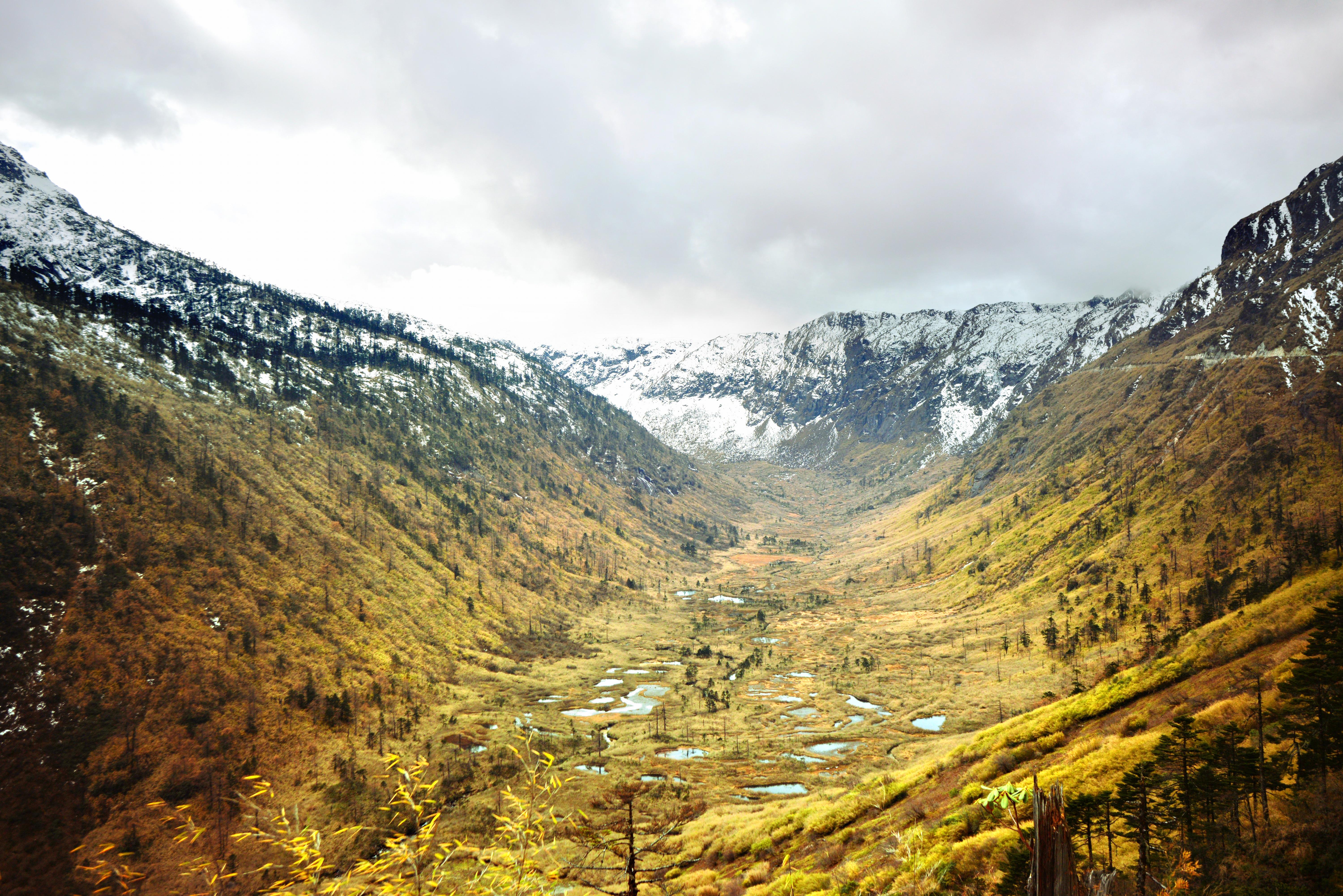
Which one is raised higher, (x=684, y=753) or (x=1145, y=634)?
(x=1145, y=634)

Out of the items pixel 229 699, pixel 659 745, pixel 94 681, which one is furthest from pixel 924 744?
pixel 94 681

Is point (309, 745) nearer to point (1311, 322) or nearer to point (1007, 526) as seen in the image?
point (1007, 526)

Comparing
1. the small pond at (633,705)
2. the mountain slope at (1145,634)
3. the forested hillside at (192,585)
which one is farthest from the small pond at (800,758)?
the forested hillside at (192,585)

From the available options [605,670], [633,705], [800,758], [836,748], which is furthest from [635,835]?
[605,670]

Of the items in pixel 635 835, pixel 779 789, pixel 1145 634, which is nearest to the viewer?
pixel 635 835

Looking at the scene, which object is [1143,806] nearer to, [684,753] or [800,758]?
[800,758]

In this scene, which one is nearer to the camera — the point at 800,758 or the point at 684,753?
the point at 800,758

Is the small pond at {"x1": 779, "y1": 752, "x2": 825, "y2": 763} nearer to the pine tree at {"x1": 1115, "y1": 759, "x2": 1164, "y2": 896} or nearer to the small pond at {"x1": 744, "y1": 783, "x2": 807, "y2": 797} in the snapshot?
the small pond at {"x1": 744, "y1": 783, "x2": 807, "y2": 797}
